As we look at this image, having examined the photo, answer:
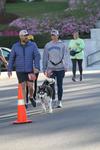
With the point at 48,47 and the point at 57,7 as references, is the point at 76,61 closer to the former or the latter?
the point at 48,47

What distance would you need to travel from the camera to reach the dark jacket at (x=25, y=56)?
15578 millimetres

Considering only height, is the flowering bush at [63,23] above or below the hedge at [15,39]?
above

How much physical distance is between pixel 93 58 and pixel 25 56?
965 inches

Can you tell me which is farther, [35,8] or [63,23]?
[35,8]

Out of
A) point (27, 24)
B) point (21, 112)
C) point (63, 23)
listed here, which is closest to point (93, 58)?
point (63, 23)

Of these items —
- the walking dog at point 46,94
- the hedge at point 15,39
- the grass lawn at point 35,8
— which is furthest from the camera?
the grass lawn at point 35,8

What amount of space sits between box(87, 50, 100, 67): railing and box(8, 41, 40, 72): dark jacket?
23.7 meters

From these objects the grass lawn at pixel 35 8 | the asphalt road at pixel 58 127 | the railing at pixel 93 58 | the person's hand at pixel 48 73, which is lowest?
the railing at pixel 93 58

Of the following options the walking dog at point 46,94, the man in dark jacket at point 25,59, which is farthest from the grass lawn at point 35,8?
the walking dog at point 46,94

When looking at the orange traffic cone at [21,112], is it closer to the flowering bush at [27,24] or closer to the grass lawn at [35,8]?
the flowering bush at [27,24]

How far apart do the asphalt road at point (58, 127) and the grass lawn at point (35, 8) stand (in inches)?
1287

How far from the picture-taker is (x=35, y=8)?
2199 inches

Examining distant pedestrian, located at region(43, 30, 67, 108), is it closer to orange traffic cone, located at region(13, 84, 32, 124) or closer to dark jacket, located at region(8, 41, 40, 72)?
dark jacket, located at region(8, 41, 40, 72)

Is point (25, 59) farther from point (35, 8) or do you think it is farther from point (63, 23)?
point (35, 8)
